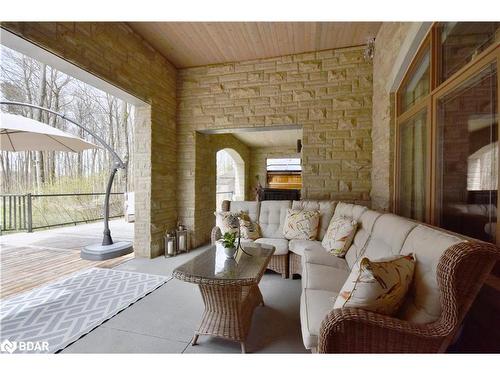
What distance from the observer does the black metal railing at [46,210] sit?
15.3 feet

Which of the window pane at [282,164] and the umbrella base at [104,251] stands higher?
the window pane at [282,164]

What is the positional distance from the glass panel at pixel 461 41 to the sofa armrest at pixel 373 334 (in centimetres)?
155

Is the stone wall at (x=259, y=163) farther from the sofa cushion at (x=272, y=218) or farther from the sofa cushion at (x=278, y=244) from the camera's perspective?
the sofa cushion at (x=278, y=244)

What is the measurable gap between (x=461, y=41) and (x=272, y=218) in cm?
252

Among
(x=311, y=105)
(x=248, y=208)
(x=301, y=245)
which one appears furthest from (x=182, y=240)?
(x=311, y=105)

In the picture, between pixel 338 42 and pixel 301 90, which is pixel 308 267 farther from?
pixel 338 42

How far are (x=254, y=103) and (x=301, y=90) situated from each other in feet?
2.57

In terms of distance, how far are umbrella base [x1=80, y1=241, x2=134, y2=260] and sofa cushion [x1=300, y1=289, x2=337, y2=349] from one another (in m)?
2.57

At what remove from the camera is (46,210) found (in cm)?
517

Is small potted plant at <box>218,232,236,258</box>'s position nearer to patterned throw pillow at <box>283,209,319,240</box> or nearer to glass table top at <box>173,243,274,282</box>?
glass table top at <box>173,243,274,282</box>

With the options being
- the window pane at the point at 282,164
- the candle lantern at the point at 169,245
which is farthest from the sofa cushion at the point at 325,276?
the window pane at the point at 282,164

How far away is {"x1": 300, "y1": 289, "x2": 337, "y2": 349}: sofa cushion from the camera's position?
1.15 m
